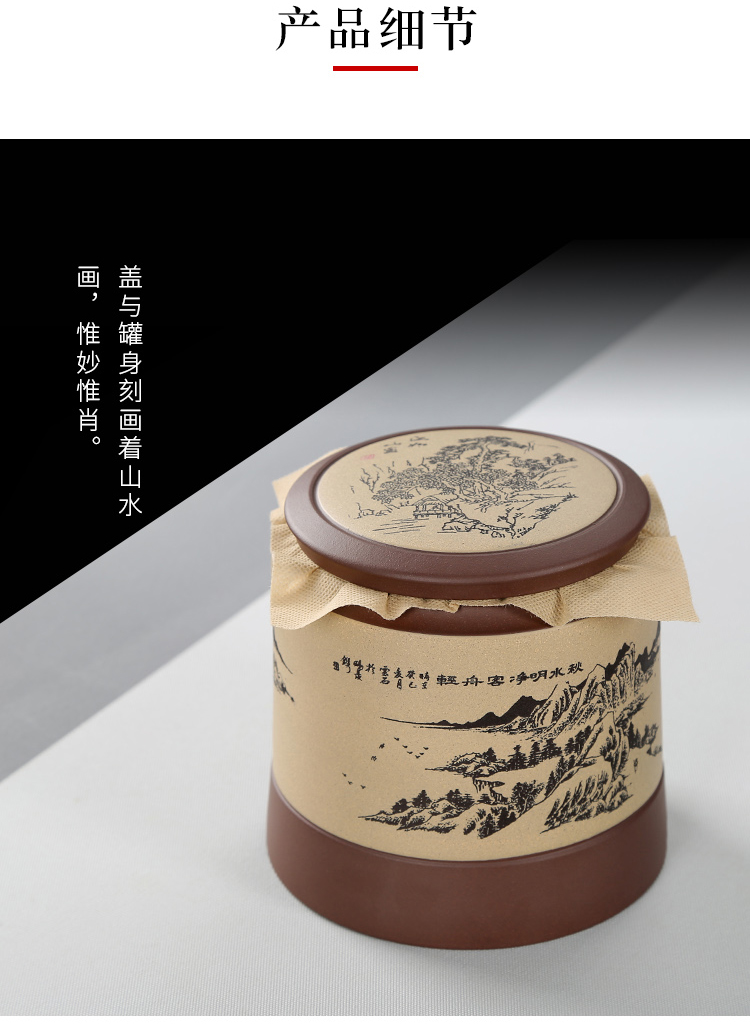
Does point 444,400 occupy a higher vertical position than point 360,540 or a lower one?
lower

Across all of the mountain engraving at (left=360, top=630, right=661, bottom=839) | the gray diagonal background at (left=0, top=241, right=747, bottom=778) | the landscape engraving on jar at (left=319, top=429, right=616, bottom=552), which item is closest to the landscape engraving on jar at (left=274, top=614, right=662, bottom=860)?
the mountain engraving at (left=360, top=630, right=661, bottom=839)

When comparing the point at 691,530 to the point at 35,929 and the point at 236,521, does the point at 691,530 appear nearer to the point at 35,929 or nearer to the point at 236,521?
the point at 236,521

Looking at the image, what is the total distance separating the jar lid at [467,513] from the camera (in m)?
1.52

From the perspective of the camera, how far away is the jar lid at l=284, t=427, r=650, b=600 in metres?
1.52

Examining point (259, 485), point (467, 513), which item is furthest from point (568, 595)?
point (259, 485)

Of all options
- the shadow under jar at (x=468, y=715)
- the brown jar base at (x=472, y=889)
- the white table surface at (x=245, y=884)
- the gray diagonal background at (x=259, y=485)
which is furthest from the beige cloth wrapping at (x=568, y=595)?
the gray diagonal background at (x=259, y=485)

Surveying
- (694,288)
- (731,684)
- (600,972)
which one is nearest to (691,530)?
(731,684)

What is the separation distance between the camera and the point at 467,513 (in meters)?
1.65

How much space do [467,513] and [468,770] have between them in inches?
13.4

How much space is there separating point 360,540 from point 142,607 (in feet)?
3.81

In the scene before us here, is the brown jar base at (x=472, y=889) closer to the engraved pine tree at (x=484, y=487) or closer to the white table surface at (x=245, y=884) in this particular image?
the white table surface at (x=245, y=884)

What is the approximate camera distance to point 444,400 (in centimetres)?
378

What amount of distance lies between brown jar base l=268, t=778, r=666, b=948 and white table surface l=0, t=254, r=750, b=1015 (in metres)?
0.03

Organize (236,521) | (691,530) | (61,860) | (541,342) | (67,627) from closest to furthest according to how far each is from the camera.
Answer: (61,860) → (67,627) → (691,530) → (236,521) → (541,342)
